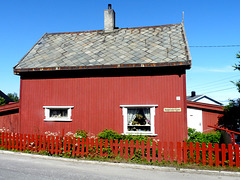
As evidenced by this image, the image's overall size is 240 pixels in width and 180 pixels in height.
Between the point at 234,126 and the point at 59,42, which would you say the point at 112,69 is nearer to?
the point at 59,42

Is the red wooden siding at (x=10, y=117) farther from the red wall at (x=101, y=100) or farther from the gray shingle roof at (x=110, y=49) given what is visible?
the gray shingle roof at (x=110, y=49)

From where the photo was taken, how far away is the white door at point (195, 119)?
14.7 metres

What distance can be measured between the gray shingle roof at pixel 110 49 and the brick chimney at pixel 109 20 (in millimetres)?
434

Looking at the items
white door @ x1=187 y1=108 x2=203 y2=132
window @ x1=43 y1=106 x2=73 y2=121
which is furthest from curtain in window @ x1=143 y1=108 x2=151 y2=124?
white door @ x1=187 y1=108 x2=203 y2=132

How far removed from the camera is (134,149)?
898 centimetres

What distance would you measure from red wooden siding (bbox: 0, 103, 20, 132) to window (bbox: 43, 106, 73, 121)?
2.94 m

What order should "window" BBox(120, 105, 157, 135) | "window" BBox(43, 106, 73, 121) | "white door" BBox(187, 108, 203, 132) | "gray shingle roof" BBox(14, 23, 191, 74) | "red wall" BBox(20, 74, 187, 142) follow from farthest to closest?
"white door" BBox(187, 108, 203, 132) < "window" BBox(43, 106, 73, 121) < "gray shingle roof" BBox(14, 23, 191, 74) < "window" BBox(120, 105, 157, 135) < "red wall" BBox(20, 74, 187, 142)

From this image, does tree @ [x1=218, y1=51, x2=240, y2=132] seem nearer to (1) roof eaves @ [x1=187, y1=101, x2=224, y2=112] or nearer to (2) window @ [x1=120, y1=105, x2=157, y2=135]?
(1) roof eaves @ [x1=187, y1=101, x2=224, y2=112]

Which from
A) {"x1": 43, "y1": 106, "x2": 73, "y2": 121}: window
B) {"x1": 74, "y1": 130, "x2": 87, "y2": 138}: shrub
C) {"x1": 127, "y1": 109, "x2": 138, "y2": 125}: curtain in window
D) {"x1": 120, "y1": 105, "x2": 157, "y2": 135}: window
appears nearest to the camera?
{"x1": 74, "y1": 130, "x2": 87, "y2": 138}: shrub

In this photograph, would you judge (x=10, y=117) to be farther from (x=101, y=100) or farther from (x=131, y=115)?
(x=131, y=115)

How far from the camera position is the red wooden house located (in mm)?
10781

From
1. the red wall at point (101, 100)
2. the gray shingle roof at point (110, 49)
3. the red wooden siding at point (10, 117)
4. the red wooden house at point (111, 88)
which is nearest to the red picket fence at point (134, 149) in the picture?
the red wall at point (101, 100)

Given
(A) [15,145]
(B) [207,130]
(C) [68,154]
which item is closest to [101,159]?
(C) [68,154]

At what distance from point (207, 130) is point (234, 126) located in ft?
5.70
